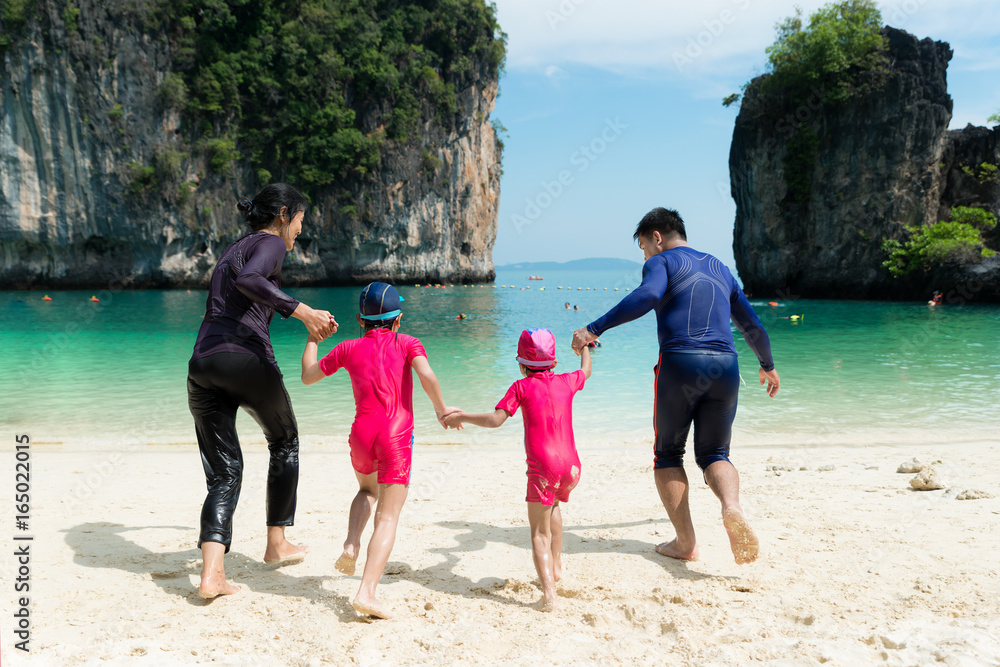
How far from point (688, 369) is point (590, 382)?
8438mm

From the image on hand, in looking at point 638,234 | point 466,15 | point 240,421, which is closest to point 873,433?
point 638,234

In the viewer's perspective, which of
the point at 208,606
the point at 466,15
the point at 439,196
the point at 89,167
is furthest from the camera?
the point at 439,196

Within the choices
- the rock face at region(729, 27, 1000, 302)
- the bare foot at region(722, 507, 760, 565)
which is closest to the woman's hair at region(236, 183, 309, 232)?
the bare foot at region(722, 507, 760, 565)

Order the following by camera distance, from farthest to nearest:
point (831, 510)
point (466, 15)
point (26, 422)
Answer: point (466, 15)
point (26, 422)
point (831, 510)

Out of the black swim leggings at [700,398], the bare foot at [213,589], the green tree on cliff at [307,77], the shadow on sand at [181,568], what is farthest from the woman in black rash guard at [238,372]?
the green tree on cliff at [307,77]

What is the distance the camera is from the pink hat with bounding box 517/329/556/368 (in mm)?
3270

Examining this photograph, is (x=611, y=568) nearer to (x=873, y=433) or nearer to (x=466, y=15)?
(x=873, y=433)

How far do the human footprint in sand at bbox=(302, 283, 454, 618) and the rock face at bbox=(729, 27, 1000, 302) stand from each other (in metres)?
36.5

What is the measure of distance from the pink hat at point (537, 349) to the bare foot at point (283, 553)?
1778 millimetres

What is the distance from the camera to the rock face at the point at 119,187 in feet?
133

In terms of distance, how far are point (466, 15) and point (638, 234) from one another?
55.7 m

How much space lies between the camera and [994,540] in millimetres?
3715

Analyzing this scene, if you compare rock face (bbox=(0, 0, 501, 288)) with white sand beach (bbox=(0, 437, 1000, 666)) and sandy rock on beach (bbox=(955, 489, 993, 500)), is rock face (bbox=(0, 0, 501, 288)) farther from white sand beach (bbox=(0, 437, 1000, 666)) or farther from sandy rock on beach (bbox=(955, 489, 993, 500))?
sandy rock on beach (bbox=(955, 489, 993, 500))

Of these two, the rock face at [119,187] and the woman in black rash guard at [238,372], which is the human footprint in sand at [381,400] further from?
the rock face at [119,187]
